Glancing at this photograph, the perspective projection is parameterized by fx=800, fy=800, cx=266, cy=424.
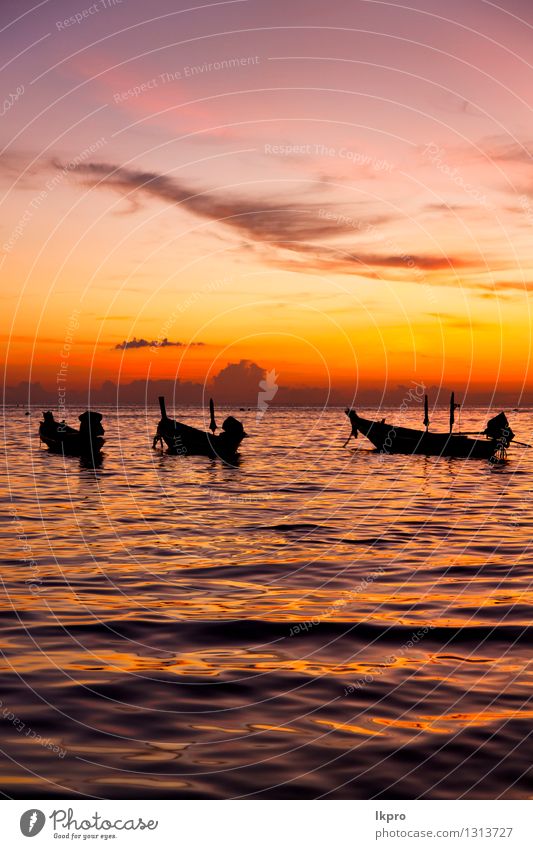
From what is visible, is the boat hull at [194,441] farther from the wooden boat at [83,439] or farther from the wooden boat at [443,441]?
the wooden boat at [443,441]

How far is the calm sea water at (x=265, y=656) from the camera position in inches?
288

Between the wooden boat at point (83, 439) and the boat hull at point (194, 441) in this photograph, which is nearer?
the boat hull at point (194, 441)

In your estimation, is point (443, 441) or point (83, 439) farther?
point (443, 441)

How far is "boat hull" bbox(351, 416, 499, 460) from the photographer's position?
175ft

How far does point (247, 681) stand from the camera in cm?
964

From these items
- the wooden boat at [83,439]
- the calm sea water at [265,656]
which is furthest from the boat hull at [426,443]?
the calm sea water at [265,656]

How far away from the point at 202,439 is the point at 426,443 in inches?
614

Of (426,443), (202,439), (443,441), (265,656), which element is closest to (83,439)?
(202,439)

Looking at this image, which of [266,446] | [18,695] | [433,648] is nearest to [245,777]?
[18,695]

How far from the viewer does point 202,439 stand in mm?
51688

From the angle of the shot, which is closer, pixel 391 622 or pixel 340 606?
pixel 391 622

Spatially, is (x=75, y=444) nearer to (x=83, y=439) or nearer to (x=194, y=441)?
(x=83, y=439)
